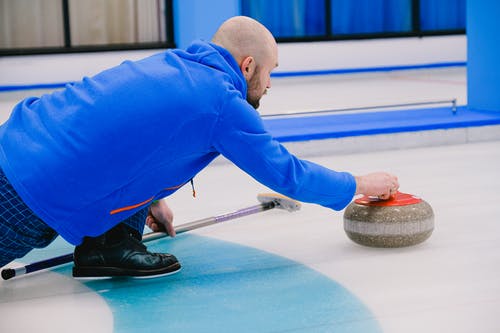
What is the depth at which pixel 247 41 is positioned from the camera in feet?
6.47

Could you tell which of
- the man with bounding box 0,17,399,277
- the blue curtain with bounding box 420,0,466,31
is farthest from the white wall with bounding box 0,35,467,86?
the man with bounding box 0,17,399,277

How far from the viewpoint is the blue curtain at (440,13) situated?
32.9 feet

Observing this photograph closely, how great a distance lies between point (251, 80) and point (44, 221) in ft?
1.92

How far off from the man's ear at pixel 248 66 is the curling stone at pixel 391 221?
63cm

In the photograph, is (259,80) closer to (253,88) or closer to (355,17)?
(253,88)

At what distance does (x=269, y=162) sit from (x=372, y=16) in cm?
835

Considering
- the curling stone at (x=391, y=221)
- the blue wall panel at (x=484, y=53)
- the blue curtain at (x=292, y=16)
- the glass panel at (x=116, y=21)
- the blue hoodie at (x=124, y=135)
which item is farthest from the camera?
the blue curtain at (x=292, y=16)

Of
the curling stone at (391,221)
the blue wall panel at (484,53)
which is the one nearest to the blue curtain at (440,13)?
the blue wall panel at (484,53)

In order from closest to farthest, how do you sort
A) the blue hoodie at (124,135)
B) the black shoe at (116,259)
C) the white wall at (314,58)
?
the blue hoodie at (124,135) < the black shoe at (116,259) < the white wall at (314,58)

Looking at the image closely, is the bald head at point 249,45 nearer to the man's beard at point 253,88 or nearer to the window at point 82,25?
the man's beard at point 253,88

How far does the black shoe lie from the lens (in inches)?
88.6

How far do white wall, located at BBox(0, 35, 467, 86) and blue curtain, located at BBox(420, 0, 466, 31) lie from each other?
25 cm

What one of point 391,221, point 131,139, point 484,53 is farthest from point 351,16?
point 131,139

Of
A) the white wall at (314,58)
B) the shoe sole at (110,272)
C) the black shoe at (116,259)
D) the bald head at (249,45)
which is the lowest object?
the shoe sole at (110,272)
